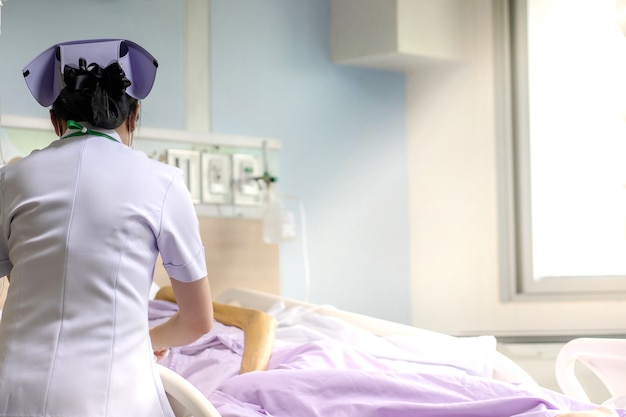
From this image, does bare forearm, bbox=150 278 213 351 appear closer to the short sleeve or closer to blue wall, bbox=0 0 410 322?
the short sleeve

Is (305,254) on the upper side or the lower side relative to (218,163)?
lower

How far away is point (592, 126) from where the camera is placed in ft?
10.0

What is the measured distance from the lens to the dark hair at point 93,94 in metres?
1.28

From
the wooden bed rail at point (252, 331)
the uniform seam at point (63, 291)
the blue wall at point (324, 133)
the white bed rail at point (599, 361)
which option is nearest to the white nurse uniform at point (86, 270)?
the uniform seam at point (63, 291)

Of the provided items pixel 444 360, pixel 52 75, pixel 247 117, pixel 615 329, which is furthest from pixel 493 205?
pixel 52 75

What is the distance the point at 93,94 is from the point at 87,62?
0.23ft

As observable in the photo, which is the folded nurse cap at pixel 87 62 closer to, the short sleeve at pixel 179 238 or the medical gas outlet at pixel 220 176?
the short sleeve at pixel 179 238

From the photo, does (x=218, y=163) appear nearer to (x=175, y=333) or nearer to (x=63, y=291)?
(x=175, y=333)

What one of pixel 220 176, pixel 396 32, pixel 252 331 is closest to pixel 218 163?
pixel 220 176

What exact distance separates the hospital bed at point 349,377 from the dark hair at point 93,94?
0.43 meters

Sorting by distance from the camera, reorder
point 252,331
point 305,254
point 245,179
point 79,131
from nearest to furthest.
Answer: point 79,131
point 252,331
point 245,179
point 305,254

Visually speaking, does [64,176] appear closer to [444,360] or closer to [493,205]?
[444,360]

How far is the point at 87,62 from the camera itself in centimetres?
131

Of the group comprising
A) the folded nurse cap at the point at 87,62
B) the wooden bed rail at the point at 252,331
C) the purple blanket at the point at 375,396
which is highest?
the folded nurse cap at the point at 87,62
